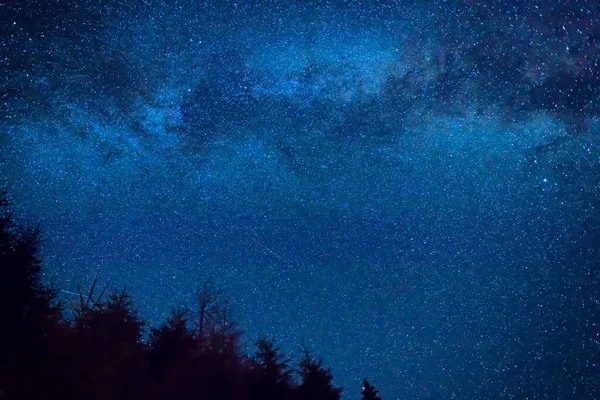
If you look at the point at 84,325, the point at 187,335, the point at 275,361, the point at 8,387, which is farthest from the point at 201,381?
the point at 8,387

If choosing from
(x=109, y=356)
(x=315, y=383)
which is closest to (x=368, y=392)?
(x=315, y=383)

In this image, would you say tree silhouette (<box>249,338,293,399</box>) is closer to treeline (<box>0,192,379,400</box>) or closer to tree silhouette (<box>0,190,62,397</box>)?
treeline (<box>0,192,379,400</box>)

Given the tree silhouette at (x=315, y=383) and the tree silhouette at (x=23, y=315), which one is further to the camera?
the tree silhouette at (x=315, y=383)

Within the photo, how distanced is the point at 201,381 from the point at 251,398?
197 centimetres

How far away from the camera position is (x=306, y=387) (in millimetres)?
16062

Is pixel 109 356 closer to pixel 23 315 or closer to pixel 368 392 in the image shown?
pixel 23 315

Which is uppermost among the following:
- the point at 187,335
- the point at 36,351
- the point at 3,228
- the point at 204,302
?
the point at 204,302

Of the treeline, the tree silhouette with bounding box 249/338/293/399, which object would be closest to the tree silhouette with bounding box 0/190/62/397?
the treeline

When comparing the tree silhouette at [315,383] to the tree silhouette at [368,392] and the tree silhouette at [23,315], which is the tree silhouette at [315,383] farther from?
the tree silhouette at [23,315]

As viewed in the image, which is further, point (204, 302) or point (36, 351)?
Result: point (204, 302)

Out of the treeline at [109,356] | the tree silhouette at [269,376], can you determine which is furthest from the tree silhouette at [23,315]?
the tree silhouette at [269,376]

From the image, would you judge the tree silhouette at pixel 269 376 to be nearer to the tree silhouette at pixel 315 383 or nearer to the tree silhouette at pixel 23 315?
the tree silhouette at pixel 315 383

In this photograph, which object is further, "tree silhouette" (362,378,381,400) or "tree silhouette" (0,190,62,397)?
"tree silhouette" (362,378,381,400)

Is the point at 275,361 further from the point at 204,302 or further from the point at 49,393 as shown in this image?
the point at 49,393
